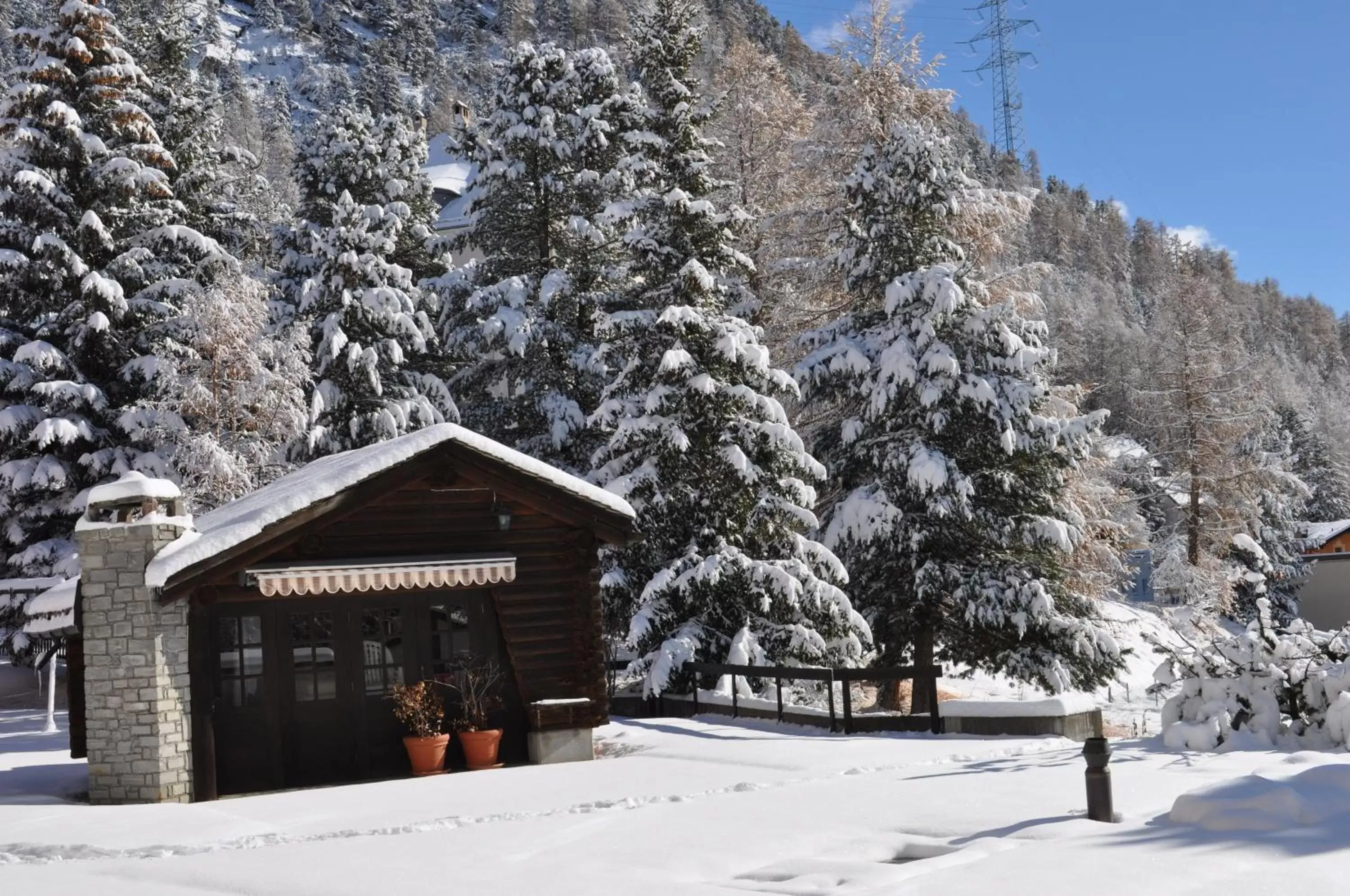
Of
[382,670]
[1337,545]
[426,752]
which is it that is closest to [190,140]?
[382,670]

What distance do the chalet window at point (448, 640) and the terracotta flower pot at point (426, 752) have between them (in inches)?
32.0

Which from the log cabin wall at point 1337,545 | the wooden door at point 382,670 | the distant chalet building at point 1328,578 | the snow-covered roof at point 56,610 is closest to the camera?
the wooden door at point 382,670

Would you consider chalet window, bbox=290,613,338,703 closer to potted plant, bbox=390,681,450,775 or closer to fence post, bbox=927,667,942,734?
potted plant, bbox=390,681,450,775

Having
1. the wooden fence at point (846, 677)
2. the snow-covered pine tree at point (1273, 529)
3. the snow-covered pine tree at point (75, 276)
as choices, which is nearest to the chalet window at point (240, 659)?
the wooden fence at point (846, 677)

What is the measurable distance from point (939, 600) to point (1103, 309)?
8804 centimetres

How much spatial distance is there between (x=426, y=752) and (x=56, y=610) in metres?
5.84

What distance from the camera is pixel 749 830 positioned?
9391mm

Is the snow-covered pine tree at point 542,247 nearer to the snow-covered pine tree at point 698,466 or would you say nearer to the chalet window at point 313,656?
the snow-covered pine tree at point 698,466

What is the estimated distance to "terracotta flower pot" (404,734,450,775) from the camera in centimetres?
1373

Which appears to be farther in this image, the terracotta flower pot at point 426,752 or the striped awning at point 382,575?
the terracotta flower pot at point 426,752

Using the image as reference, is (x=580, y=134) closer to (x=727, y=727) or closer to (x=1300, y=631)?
(x=727, y=727)

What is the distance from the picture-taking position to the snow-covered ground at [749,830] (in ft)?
24.5

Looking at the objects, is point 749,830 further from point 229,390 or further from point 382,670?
point 229,390

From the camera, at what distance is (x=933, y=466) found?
1920cm
